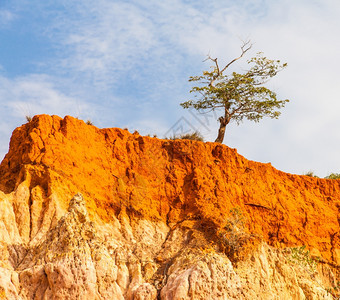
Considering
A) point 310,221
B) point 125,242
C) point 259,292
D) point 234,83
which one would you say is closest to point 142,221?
point 125,242

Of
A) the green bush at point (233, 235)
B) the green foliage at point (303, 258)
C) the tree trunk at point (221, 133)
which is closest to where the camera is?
the green bush at point (233, 235)

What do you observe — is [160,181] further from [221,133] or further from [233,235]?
[221,133]

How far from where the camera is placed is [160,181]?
81.5ft

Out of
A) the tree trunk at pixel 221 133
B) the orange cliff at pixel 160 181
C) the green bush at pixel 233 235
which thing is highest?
the tree trunk at pixel 221 133

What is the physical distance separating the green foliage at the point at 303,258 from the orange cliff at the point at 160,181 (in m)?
0.44

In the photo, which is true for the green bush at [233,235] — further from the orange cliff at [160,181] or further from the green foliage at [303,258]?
the green foliage at [303,258]

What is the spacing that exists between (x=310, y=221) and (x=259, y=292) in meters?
6.36

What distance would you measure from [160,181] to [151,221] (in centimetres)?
206

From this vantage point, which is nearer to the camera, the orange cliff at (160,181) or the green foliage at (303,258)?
the orange cliff at (160,181)

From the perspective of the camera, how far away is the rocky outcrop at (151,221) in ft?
62.9

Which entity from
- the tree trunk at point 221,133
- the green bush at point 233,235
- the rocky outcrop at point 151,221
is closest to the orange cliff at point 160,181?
the rocky outcrop at point 151,221

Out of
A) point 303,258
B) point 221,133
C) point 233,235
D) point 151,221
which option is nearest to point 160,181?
point 151,221

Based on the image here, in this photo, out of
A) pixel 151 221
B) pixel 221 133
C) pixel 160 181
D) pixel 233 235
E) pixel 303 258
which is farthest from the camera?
pixel 221 133

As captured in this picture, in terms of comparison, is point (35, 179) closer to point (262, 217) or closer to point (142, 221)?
point (142, 221)
